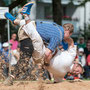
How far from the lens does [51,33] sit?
16.4 feet

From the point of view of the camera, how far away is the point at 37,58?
5.15 meters

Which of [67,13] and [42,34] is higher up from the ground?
[42,34]

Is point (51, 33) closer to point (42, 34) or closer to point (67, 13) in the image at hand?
point (42, 34)

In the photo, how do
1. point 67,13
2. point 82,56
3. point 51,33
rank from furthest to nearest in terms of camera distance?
point 67,13 → point 82,56 → point 51,33

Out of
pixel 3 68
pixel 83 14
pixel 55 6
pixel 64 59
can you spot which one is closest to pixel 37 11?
pixel 83 14

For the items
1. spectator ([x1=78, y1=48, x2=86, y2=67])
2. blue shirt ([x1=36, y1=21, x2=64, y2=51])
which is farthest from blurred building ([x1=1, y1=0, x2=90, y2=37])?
blue shirt ([x1=36, y1=21, x2=64, y2=51])

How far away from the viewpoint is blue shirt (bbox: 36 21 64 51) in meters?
4.93

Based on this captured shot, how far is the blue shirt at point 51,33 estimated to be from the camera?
4.93 m

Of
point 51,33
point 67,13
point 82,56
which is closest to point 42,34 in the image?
point 51,33

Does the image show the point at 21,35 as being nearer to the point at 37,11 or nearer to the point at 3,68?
the point at 3,68

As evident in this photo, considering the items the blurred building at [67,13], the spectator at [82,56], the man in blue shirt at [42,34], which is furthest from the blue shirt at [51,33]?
the blurred building at [67,13]

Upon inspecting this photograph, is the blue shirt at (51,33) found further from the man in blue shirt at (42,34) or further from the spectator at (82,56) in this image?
the spectator at (82,56)

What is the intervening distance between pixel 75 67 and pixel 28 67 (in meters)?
1.64

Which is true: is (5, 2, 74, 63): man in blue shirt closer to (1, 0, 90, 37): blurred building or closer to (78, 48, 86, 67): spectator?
(78, 48, 86, 67): spectator
